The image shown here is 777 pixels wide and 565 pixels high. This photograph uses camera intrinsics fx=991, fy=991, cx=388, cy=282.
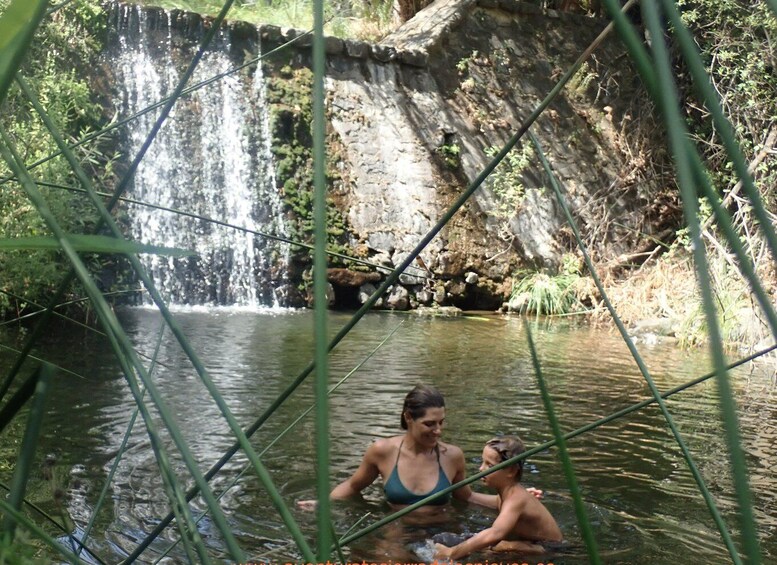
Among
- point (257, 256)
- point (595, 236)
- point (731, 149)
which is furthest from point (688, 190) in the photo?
point (595, 236)

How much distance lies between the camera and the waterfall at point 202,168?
44.3 feet

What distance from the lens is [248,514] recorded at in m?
Result: 4.39

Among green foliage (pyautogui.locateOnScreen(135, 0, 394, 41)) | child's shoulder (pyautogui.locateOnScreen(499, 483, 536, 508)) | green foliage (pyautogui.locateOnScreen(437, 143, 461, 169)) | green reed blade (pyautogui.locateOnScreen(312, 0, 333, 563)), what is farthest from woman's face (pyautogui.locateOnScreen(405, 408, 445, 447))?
Answer: green foliage (pyautogui.locateOnScreen(135, 0, 394, 41))

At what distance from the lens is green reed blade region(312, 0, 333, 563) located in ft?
1.82

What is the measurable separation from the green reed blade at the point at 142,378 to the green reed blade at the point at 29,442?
0.22ft

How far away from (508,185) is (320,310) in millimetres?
14080

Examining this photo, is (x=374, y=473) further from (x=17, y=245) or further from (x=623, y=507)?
(x=17, y=245)

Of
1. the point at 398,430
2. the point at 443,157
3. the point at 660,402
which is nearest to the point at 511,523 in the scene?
the point at 398,430

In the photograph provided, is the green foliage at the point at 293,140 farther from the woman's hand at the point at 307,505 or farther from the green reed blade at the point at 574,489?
the green reed blade at the point at 574,489

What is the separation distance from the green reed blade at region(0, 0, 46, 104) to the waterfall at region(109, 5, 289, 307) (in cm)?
1279

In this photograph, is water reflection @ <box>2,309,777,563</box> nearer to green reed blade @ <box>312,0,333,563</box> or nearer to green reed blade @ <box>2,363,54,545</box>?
green reed blade @ <box>2,363,54,545</box>

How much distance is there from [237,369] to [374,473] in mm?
3345

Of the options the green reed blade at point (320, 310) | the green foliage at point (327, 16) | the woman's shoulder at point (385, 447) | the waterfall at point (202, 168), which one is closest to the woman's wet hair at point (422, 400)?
the woman's shoulder at point (385, 447)

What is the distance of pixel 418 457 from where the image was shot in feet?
15.1
